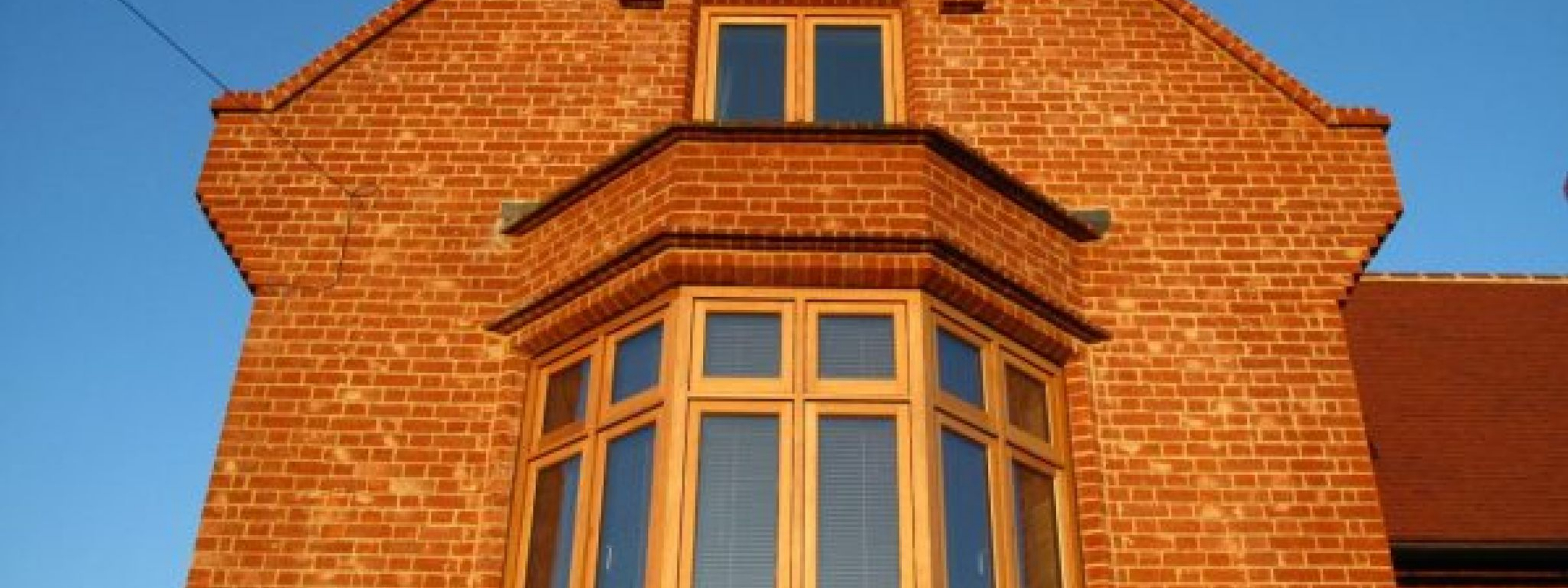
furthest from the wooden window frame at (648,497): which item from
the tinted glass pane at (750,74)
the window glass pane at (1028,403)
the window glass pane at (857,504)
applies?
the tinted glass pane at (750,74)

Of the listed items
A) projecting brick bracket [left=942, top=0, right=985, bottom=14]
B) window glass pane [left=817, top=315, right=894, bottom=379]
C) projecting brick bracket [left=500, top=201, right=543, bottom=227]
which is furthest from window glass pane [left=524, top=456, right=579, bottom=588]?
projecting brick bracket [left=942, top=0, right=985, bottom=14]

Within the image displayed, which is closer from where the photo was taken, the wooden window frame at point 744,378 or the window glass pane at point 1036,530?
the wooden window frame at point 744,378

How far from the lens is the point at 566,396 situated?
314 inches

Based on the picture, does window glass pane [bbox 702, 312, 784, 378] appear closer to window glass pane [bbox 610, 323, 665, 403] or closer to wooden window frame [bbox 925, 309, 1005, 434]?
window glass pane [bbox 610, 323, 665, 403]

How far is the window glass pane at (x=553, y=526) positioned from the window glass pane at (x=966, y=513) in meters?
1.85

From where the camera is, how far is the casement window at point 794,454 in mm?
6820

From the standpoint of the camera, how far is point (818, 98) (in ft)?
30.1

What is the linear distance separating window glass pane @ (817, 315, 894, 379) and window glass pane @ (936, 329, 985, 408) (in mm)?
272

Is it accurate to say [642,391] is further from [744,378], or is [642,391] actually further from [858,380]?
[858,380]

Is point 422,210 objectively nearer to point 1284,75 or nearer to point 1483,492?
point 1284,75

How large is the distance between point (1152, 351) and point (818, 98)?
8.39 feet

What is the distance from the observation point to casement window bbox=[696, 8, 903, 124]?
9164 mm

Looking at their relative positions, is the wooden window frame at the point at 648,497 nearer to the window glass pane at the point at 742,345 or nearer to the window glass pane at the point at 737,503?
the window glass pane at the point at 737,503

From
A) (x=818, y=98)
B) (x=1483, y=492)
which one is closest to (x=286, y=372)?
(x=818, y=98)
